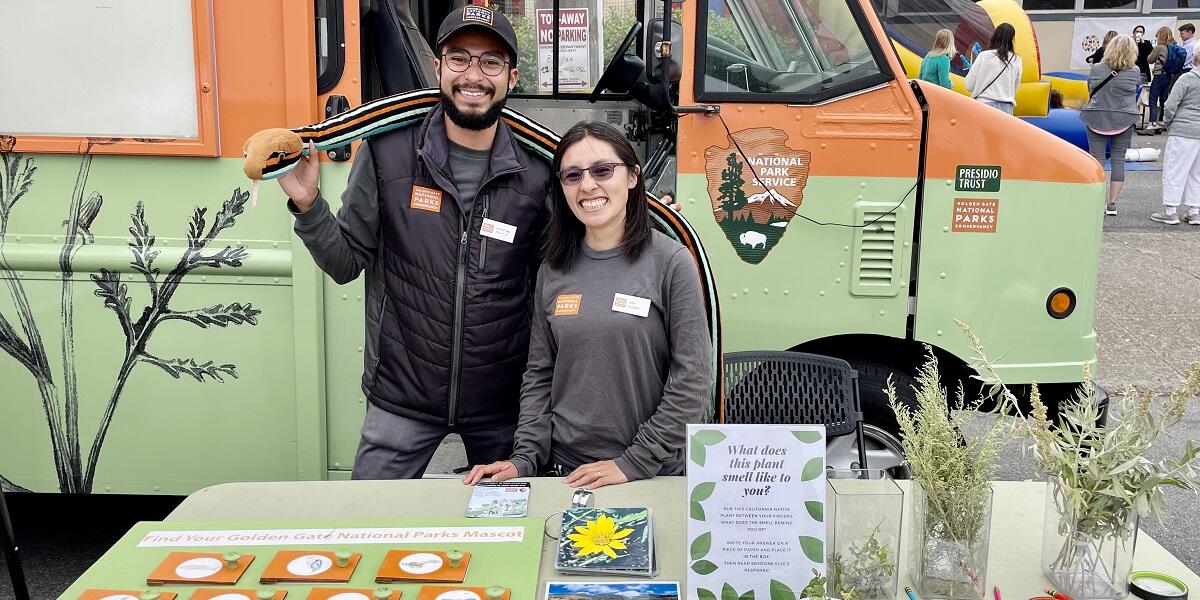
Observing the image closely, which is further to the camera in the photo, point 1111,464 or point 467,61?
point 467,61

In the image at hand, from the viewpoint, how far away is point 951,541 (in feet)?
5.96

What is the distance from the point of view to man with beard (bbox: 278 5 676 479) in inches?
107

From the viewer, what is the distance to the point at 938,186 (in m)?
3.45

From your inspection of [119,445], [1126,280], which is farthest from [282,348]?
[1126,280]

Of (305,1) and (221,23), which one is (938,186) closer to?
(305,1)

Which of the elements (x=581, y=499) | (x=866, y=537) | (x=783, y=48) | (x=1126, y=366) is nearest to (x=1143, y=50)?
(x=1126, y=366)

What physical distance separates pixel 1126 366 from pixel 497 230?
16.9 feet

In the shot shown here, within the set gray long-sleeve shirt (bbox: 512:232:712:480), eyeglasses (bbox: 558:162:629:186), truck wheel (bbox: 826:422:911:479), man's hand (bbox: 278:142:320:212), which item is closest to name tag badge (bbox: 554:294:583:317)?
gray long-sleeve shirt (bbox: 512:232:712:480)

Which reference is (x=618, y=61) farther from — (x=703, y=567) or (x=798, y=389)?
(x=703, y=567)

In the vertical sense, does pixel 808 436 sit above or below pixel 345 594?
above

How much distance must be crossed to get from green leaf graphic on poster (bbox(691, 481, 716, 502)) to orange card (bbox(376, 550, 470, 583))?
0.44 m

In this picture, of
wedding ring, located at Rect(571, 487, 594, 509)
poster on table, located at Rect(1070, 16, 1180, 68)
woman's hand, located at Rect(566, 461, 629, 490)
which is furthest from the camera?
poster on table, located at Rect(1070, 16, 1180, 68)

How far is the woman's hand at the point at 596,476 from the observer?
2350 millimetres

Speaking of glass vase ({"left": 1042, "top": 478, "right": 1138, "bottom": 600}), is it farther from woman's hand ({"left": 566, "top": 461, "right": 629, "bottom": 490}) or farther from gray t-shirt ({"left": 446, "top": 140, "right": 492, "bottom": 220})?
gray t-shirt ({"left": 446, "top": 140, "right": 492, "bottom": 220})
